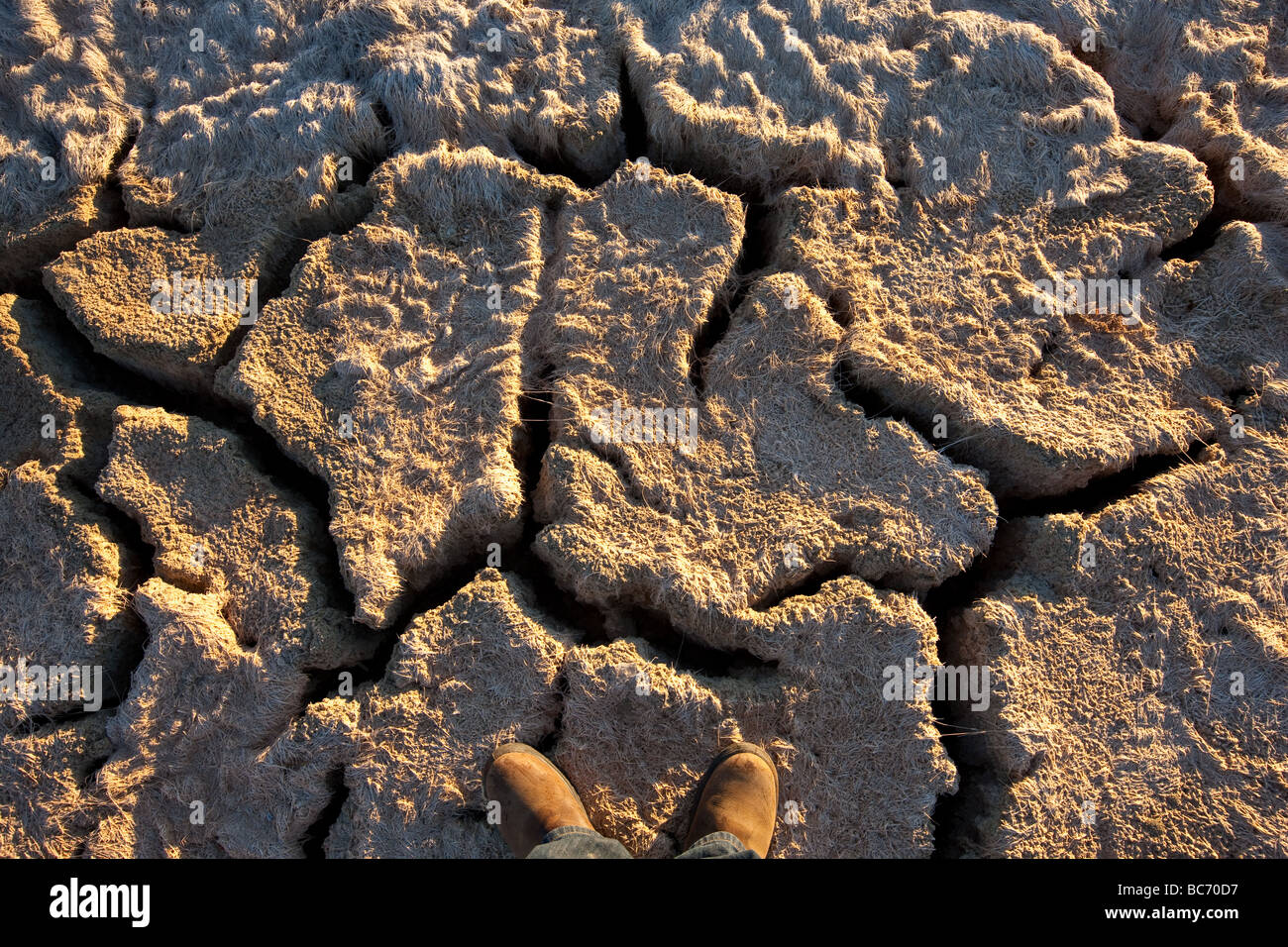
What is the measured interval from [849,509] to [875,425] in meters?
0.28

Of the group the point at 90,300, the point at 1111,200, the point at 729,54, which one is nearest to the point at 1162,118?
the point at 1111,200

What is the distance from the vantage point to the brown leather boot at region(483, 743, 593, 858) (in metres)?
1.89

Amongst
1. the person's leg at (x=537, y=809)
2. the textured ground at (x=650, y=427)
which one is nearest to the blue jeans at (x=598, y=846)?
the person's leg at (x=537, y=809)

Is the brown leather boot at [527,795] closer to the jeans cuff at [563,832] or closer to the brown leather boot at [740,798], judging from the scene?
the jeans cuff at [563,832]

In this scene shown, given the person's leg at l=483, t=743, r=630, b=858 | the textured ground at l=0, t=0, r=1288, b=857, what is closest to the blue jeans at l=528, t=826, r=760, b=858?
the person's leg at l=483, t=743, r=630, b=858

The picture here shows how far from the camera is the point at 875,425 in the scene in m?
2.21

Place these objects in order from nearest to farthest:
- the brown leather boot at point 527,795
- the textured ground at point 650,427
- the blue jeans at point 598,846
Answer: the blue jeans at point 598,846, the brown leather boot at point 527,795, the textured ground at point 650,427

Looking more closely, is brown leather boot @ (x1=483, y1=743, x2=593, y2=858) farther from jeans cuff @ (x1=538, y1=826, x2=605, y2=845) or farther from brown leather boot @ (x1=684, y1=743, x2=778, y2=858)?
brown leather boot @ (x1=684, y1=743, x2=778, y2=858)

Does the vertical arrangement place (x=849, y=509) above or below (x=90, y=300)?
below

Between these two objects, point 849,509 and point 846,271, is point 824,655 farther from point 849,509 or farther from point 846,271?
point 846,271

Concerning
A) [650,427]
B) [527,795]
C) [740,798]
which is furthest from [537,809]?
[650,427]

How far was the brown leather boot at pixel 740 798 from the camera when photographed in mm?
1860

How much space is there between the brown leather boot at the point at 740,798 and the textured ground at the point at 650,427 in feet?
0.24
